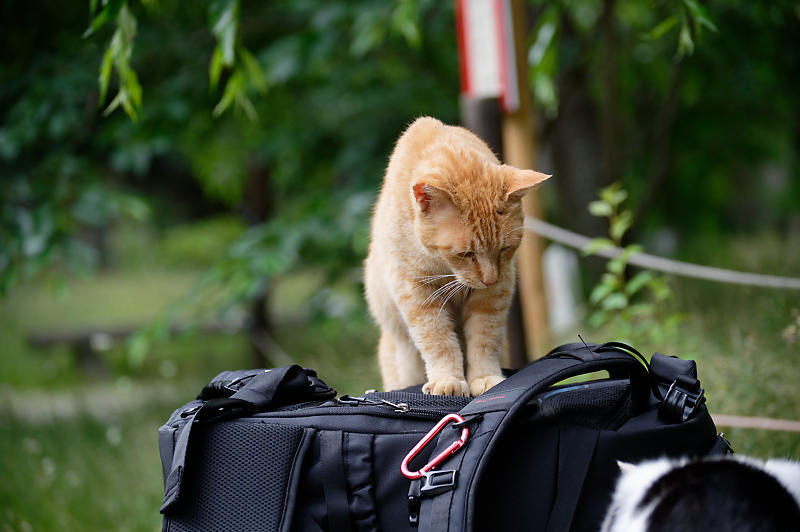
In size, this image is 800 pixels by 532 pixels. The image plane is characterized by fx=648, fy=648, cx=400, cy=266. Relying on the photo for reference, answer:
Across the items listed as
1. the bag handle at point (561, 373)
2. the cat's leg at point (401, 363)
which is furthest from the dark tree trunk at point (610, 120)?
the bag handle at point (561, 373)

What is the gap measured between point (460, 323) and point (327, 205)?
2266 mm

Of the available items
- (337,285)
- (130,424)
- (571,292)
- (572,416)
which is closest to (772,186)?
(571,292)

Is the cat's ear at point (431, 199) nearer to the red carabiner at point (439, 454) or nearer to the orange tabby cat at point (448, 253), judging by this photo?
the orange tabby cat at point (448, 253)

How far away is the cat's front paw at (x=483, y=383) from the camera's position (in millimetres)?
1632

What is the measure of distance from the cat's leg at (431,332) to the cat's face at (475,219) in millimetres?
130

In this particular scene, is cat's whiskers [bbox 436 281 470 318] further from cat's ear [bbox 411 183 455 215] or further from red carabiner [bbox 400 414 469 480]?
red carabiner [bbox 400 414 469 480]

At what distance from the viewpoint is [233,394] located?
4.89 ft

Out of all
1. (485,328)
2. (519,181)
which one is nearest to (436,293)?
(485,328)

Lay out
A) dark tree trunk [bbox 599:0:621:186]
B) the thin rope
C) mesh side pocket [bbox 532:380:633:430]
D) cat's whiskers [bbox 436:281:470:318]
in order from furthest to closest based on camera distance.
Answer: dark tree trunk [bbox 599:0:621:186]
the thin rope
cat's whiskers [bbox 436:281:470:318]
mesh side pocket [bbox 532:380:633:430]

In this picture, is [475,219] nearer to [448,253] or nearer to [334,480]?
[448,253]

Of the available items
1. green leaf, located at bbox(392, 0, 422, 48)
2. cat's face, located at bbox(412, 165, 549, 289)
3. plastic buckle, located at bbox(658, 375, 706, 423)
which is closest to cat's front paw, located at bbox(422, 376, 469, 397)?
cat's face, located at bbox(412, 165, 549, 289)

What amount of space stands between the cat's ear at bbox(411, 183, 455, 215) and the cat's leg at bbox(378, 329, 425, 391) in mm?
483

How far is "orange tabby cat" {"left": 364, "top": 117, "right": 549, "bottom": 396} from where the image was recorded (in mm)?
1654

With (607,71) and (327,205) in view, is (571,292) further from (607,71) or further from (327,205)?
(327,205)
